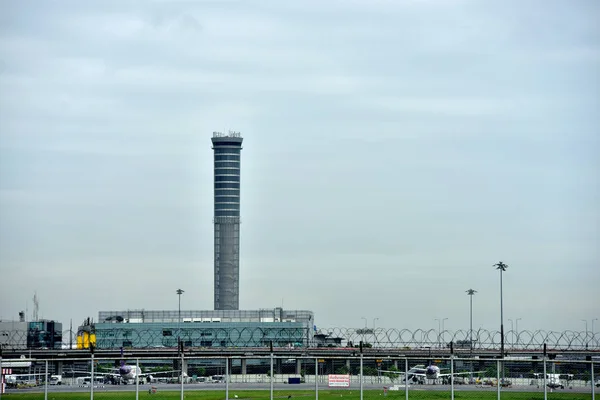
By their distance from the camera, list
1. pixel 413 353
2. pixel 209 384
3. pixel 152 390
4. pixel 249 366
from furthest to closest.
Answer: pixel 249 366 < pixel 413 353 < pixel 209 384 < pixel 152 390

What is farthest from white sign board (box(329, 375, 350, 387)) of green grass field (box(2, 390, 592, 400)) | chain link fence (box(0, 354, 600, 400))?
green grass field (box(2, 390, 592, 400))

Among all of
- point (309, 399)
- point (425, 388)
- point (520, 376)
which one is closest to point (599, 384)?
point (520, 376)

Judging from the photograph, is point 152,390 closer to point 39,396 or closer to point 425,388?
point 39,396

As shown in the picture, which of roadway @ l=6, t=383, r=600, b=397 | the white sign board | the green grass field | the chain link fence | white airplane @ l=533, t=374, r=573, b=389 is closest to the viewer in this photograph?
the chain link fence

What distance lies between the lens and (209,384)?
74312 millimetres

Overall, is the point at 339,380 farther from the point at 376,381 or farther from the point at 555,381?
the point at 555,381

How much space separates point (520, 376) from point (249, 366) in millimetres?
140767

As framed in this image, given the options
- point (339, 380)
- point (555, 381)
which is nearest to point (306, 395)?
point (339, 380)

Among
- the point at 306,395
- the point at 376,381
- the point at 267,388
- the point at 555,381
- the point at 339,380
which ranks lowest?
the point at 267,388

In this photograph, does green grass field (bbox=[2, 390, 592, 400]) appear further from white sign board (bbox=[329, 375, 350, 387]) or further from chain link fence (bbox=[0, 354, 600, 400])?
white sign board (bbox=[329, 375, 350, 387])

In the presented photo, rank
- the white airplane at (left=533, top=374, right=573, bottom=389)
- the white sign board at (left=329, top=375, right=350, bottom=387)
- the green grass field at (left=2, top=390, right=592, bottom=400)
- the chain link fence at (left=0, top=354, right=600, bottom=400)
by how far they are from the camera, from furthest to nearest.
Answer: the green grass field at (left=2, top=390, right=592, bottom=400)
the white airplane at (left=533, top=374, right=573, bottom=389)
the white sign board at (left=329, top=375, right=350, bottom=387)
the chain link fence at (left=0, top=354, right=600, bottom=400)

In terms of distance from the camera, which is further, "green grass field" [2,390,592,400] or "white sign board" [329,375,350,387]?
"green grass field" [2,390,592,400]

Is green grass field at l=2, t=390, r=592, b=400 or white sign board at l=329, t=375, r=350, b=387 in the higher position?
white sign board at l=329, t=375, r=350, b=387

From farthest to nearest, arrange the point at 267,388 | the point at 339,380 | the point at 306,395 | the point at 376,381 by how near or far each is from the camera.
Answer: the point at 267,388 → the point at 306,395 → the point at 376,381 → the point at 339,380
